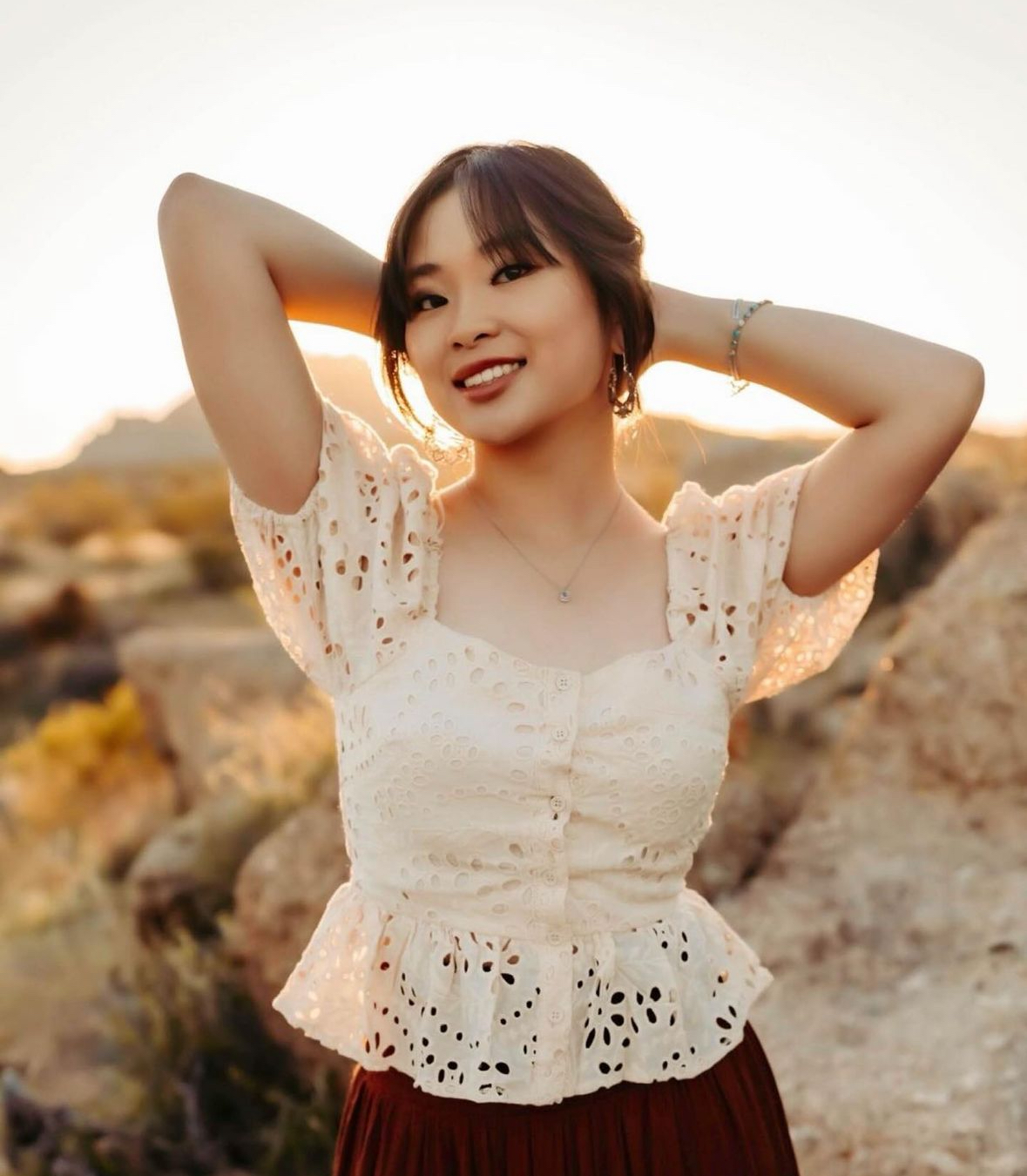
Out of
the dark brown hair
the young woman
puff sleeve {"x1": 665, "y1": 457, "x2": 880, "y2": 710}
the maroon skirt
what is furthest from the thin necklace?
the maroon skirt

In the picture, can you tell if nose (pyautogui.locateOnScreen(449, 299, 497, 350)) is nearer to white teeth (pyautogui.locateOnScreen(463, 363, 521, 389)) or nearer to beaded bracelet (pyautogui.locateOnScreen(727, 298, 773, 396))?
white teeth (pyautogui.locateOnScreen(463, 363, 521, 389))

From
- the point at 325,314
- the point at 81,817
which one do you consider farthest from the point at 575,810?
the point at 81,817

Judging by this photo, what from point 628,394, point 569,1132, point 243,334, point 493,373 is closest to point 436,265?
point 493,373

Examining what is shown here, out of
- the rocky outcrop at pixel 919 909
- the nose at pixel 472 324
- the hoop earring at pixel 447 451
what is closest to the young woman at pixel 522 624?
the nose at pixel 472 324

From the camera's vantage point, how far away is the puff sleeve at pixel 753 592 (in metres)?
1.83

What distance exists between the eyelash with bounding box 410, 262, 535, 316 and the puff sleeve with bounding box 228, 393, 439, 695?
0.69 ft

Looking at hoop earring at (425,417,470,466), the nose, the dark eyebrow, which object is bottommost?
hoop earring at (425,417,470,466)

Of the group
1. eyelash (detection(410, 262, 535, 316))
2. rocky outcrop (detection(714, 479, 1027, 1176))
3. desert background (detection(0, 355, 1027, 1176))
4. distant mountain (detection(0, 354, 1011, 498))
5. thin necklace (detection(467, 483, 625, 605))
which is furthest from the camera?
distant mountain (detection(0, 354, 1011, 498))

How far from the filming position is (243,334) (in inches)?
63.8

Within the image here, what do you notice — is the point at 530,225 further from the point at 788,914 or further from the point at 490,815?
the point at 788,914

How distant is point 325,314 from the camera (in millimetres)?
1845

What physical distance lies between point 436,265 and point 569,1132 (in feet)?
4.42

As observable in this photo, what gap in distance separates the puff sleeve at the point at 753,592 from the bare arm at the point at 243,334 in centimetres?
67

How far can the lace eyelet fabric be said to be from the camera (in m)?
1.61
